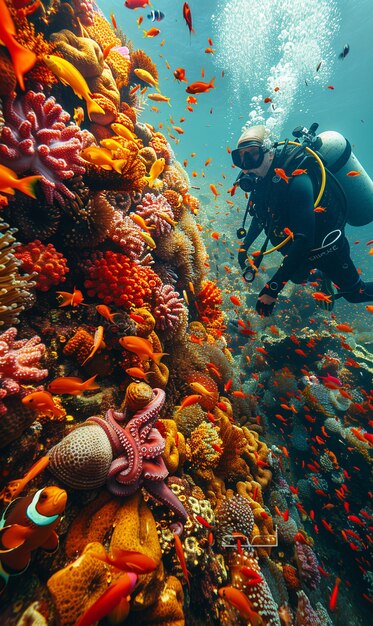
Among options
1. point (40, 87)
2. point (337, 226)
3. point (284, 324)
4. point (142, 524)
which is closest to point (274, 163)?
point (337, 226)

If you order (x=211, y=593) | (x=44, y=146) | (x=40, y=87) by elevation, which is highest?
(x=40, y=87)

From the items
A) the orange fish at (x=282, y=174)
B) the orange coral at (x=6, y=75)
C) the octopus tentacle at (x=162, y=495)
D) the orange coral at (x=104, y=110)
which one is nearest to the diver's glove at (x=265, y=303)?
the orange fish at (x=282, y=174)

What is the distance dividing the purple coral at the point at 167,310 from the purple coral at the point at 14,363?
2119 mm

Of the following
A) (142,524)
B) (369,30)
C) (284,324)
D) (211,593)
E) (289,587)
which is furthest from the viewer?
(369,30)

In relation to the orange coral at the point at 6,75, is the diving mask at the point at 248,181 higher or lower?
higher

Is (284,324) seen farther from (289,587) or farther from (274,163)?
(289,587)

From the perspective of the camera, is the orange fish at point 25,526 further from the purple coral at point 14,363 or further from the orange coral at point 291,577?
the orange coral at point 291,577

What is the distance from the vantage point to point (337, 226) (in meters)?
6.21

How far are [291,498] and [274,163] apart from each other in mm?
7555

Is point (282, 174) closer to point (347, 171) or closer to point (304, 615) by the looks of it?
point (347, 171)

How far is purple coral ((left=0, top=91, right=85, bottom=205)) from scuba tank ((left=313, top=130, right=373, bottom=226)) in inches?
230

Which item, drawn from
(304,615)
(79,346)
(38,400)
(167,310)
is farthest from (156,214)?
(304,615)

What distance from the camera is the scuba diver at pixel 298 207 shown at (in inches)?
188

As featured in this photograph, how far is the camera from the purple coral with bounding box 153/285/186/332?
4457mm
